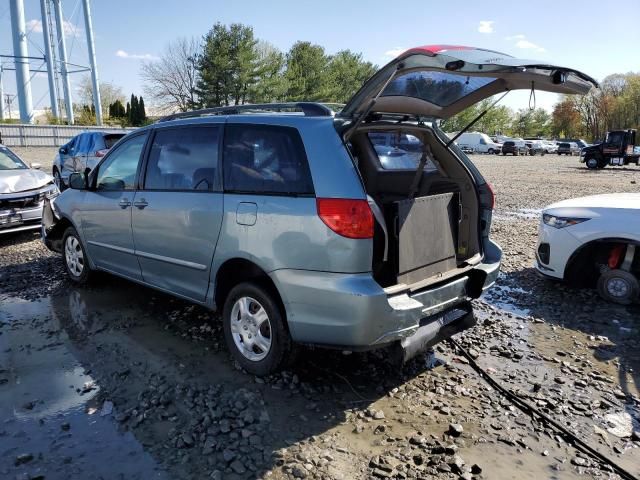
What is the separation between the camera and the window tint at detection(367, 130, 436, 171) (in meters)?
3.80

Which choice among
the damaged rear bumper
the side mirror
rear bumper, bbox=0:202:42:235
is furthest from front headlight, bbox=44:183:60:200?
the side mirror

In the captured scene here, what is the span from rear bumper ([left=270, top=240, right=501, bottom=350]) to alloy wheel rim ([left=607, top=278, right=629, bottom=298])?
2871 mm

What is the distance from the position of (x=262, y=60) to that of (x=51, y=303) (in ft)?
152

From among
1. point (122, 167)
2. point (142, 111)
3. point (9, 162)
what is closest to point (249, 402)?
point (122, 167)

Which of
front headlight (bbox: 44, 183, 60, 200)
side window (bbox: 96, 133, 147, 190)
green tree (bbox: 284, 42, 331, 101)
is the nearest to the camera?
side window (bbox: 96, 133, 147, 190)

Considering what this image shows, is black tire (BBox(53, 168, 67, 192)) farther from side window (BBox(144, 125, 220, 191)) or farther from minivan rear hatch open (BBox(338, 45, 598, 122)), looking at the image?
minivan rear hatch open (BBox(338, 45, 598, 122))

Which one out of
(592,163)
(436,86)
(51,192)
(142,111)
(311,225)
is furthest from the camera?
(142,111)

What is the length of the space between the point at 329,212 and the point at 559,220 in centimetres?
348

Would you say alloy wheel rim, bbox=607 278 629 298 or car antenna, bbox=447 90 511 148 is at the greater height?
car antenna, bbox=447 90 511 148

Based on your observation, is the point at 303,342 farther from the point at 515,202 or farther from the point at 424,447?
the point at 515,202

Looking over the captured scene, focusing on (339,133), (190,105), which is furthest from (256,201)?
(190,105)

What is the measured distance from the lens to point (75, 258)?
5777mm

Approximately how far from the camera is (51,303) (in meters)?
5.25

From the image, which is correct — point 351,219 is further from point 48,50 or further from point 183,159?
point 48,50
